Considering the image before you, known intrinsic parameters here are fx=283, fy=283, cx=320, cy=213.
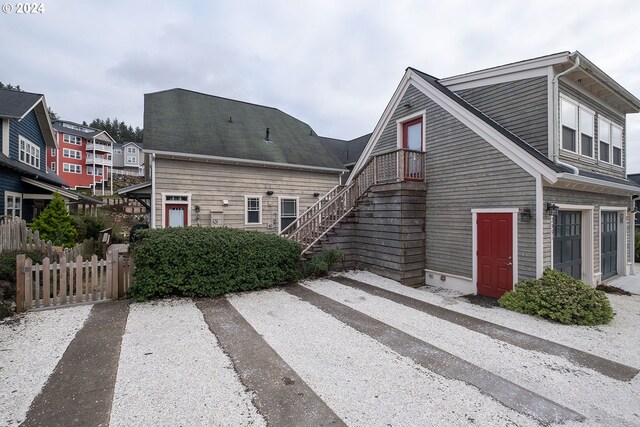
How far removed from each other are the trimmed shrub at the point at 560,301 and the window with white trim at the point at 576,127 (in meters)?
4.04

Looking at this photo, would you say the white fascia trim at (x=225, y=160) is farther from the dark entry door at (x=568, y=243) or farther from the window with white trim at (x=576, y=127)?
the dark entry door at (x=568, y=243)

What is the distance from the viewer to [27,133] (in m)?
14.1

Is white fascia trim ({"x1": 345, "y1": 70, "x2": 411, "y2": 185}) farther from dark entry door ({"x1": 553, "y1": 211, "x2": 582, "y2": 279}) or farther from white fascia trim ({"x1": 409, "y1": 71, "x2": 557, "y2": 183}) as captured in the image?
dark entry door ({"x1": 553, "y1": 211, "x2": 582, "y2": 279})

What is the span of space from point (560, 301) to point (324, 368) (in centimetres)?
504

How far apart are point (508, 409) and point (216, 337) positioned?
3864mm

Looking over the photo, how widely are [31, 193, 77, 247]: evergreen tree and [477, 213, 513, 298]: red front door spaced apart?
45.0ft

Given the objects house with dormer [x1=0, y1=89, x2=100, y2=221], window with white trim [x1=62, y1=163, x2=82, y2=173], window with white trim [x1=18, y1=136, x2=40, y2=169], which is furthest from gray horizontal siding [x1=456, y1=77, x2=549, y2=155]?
window with white trim [x1=62, y1=163, x2=82, y2=173]

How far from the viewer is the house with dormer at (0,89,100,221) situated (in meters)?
11.5

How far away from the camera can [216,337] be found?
14.5 ft

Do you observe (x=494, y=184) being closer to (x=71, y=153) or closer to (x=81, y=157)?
(x=71, y=153)

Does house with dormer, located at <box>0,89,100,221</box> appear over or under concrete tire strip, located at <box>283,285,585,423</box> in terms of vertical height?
over

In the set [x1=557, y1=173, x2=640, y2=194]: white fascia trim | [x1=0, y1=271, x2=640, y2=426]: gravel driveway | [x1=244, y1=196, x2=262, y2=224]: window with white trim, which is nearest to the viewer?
[x1=0, y1=271, x2=640, y2=426]: gravel driveway

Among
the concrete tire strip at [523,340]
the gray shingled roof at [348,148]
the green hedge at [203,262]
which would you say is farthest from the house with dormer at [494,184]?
the gray shingled roof at [348,148]

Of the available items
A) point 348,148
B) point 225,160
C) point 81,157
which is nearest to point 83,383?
point 225,160
